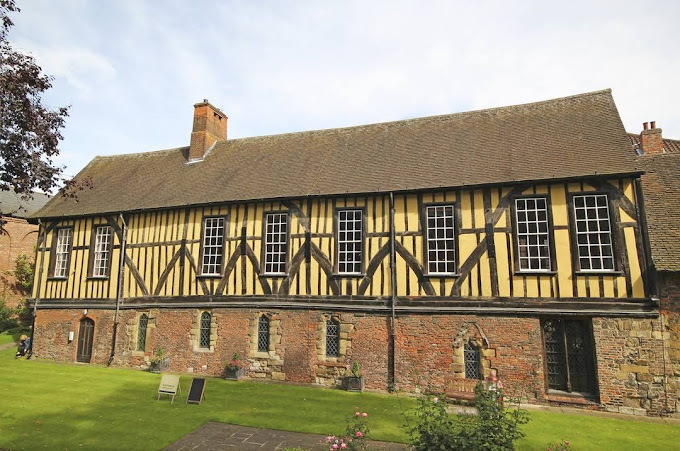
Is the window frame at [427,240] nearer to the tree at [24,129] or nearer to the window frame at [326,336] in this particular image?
the window frame at [326,336]

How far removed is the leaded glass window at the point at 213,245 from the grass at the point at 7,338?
45.0 ft

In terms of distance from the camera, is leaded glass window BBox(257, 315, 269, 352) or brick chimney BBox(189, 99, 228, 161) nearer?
leaded glass window BBox(257, 315, 269, 352)

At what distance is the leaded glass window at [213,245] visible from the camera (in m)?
15.6

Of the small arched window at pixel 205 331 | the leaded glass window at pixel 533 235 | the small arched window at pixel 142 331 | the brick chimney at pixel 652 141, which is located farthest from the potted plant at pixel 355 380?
the brick chimney at pixel 652 141

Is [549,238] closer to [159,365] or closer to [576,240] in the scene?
[576,240]

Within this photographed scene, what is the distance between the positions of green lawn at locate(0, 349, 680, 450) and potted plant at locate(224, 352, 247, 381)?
488 mm

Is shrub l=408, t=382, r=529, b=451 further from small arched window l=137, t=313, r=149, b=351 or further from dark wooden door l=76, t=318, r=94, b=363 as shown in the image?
dark wooden door l=76, t=318, r=94, b=363

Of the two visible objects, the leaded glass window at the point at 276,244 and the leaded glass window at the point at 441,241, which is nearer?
the leaded glass window at the point at 441,241

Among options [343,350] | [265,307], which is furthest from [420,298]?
[265,307]

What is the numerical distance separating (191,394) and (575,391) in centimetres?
1057

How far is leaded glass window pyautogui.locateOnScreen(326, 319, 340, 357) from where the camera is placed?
44.9 ft

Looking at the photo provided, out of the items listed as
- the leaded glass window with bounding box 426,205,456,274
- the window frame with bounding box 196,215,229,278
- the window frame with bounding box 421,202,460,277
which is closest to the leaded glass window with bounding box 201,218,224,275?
the window frame with bounding box 196,215,229,278

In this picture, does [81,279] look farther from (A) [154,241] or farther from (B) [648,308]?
(B) [648,308]

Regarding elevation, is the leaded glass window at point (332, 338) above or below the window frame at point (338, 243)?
below
